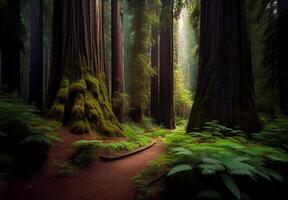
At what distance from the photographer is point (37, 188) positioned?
546 cm

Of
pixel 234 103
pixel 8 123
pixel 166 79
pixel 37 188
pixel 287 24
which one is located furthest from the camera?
pixel 166 79

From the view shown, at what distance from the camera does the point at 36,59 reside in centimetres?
1644

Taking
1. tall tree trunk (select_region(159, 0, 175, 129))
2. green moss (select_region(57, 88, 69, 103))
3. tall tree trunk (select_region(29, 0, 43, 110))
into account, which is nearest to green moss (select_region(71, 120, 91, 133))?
green moss (select_region(57, 88, 69, 103))

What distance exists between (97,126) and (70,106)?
1.07 metres

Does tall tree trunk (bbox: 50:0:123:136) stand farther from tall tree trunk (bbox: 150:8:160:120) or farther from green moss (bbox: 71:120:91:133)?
tall tree trunk (bbox: 150:8:160:120)

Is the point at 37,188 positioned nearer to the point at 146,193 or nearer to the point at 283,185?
the point at 146,193

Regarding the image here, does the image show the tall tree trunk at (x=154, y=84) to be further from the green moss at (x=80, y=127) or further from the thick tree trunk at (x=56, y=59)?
the green moss at (x=80, y=127)

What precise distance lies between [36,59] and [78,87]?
8.25 metres

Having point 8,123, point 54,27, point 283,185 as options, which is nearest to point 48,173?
point 8,123

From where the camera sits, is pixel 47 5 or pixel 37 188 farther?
pixel 47 5

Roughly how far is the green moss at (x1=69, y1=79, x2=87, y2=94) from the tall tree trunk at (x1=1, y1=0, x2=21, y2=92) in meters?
6.61

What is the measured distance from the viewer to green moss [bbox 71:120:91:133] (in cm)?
877

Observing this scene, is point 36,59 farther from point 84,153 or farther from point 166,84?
point 84,153

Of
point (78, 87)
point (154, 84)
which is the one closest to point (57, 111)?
point (78, 87)
